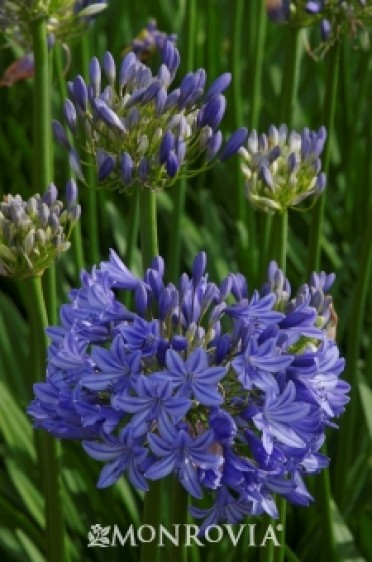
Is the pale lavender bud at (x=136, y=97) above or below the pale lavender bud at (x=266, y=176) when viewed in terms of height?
above

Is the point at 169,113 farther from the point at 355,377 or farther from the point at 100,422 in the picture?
the point at 355,377

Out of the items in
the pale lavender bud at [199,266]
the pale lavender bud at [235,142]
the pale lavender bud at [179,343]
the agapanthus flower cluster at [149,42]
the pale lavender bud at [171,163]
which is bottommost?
the agapanthus flower cluster at [149,42]

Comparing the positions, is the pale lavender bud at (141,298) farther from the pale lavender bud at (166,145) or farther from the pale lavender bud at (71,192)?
the pale lavender bud at (71,192)

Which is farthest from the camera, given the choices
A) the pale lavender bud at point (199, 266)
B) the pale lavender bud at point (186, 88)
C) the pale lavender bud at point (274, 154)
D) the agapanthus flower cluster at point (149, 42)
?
the agapanthus flower cluster at point (149, 42)

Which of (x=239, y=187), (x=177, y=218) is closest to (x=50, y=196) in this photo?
(x=177, y=218)

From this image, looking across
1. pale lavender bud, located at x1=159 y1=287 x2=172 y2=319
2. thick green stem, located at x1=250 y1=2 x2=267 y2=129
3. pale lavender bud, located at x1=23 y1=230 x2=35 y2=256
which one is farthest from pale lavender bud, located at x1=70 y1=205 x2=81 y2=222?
thick green stem, located at x1=250 y1=2 x2=267 y2=129

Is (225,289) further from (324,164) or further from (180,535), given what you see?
(324,164)

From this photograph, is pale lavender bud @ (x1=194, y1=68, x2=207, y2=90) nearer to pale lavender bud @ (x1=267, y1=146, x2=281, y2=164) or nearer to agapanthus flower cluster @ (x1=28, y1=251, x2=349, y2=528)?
agapanthus flower cluster @ (x1=28, y1=251, x2=349, y2=528)

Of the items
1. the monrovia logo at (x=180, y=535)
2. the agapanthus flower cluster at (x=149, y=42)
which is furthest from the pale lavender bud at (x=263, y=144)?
the agapanthus flower cluster at (x=149, y=42)
